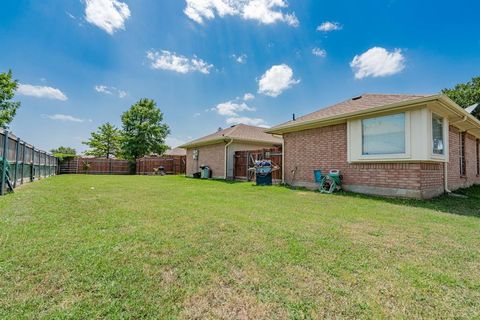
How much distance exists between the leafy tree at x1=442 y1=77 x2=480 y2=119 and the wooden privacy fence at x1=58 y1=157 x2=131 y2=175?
37363mm

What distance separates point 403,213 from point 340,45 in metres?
9.36

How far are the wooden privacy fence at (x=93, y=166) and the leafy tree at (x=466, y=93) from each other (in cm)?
3736

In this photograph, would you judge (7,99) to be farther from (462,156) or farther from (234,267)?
(462,156)

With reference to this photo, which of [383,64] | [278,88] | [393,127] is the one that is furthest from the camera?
[278,88]

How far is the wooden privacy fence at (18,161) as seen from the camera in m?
6.92

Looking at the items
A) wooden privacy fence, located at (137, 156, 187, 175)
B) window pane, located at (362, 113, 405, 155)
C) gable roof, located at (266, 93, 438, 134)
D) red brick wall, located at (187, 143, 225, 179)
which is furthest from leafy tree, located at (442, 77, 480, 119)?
wooden privacy fence, located at (137, 156, 187, 175)

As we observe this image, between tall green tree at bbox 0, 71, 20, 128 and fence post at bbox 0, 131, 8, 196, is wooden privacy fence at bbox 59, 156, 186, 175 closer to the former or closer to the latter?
tall green tree at bbox 0, 71, 20, 128

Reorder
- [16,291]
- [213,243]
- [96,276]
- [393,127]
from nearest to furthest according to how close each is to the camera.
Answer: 1. [16,291]
2. [96,276]
3. [213,243]
4. [393,127]

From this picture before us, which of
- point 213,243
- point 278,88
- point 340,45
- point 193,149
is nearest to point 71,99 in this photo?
point 193,149

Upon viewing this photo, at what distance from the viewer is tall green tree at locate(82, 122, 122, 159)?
117 ft

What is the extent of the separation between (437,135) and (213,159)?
12.0 m

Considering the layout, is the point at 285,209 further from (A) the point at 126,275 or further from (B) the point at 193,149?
(B) the point at 193,149

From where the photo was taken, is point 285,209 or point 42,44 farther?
point 42,44

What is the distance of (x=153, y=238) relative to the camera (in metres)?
3.07
